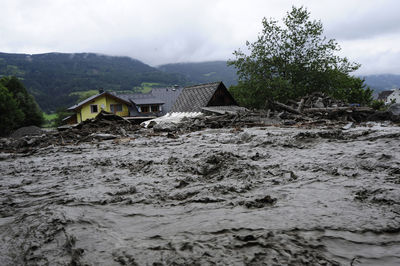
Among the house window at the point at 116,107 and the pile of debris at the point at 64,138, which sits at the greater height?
the house window at the point at 116,107

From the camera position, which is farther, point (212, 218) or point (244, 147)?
point (244, 147)

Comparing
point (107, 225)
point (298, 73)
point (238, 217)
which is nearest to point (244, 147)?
point (238, 217)

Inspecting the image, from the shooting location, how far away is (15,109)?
3862 cm

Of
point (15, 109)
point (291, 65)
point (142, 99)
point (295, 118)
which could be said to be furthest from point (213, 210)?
point (15, 109)

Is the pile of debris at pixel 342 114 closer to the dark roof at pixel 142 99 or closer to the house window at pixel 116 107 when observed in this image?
the dark roof at pixel 142 99

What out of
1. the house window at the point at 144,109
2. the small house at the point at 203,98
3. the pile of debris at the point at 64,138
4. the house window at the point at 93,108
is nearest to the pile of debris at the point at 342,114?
the pile of debris at the point at 64,138

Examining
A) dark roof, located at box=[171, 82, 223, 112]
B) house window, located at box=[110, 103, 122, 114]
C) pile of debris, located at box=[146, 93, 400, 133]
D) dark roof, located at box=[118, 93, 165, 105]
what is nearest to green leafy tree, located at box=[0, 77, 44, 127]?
house window, located at box=[110, 103, 122, 114]

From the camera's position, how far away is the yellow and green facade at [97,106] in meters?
40.9

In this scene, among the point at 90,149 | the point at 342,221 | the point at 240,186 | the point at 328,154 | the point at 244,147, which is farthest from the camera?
the point at 90,149

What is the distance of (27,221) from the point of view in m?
2.57

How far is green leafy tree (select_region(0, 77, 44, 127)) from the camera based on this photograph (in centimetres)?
4491

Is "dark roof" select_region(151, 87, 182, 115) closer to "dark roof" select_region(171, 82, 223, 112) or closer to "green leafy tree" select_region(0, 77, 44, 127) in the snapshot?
"dark roof" select_region(171, 82, 223, 112)

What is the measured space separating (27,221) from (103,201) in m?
0.79

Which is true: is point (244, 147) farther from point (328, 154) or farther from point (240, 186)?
point (240, 186)
